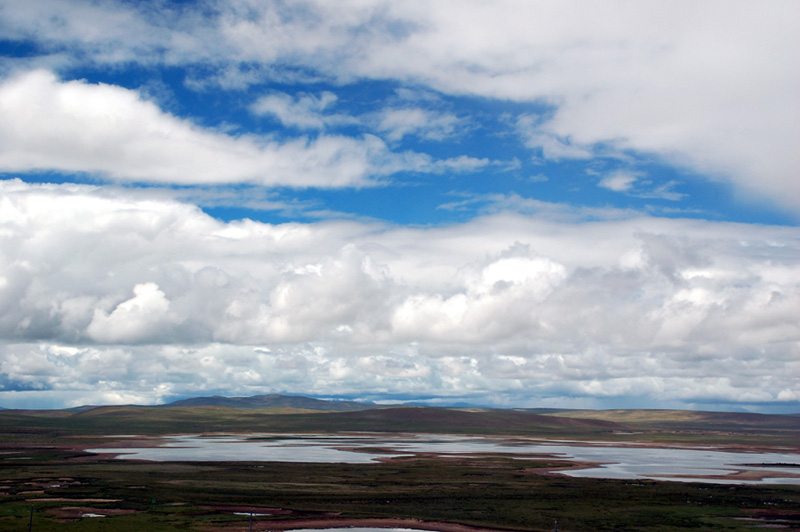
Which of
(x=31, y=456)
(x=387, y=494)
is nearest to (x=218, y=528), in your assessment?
(x=387, y=494)

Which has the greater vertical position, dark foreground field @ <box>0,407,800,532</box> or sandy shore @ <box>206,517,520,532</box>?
sandy shore @ <box>206,517,520,532</box>

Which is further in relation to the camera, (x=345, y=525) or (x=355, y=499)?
(x=355, y=499)

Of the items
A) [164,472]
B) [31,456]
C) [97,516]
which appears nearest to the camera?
[97,516]

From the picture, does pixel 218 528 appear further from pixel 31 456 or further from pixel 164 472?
pixel 31 456

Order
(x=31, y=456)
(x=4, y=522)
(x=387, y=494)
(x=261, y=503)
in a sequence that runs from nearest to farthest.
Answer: (x=4, y=522)
(x=261, y=503)
(x=387, y=494)
(x=31, y=456)

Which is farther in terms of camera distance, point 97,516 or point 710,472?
point 710,472

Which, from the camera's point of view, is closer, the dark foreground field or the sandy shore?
the sandy shore

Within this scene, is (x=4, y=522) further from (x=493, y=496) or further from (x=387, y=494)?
(x=493, y=496)

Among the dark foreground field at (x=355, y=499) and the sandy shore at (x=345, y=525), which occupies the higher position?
the sandy shore at (x=345, y=525)

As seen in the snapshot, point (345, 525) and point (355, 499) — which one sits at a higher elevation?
point (345, 525)

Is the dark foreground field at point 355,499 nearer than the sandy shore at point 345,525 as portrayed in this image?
No
